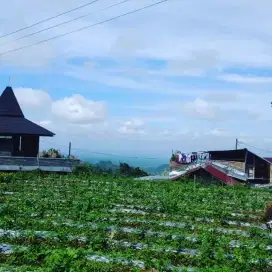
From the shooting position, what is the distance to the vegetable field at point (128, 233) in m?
7.88

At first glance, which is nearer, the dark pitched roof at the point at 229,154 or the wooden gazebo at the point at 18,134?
the wooden gazebo at the point at 18,134

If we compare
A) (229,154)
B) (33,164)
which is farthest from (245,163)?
(33,164)

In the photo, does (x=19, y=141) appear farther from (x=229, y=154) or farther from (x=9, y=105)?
(x=229, y=154)

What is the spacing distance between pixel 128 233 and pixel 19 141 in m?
25.4

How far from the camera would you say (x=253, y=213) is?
16.9 m

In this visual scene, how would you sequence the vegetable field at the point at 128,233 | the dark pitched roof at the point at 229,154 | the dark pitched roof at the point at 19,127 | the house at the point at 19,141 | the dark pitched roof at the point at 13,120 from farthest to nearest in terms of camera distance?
the dark pitched roof at the point at 229,154 < the dark pitched roof at the point at 13,120 < the dark pitched roof at the point at 19,127 < the house at the point at 19,141 < the vegetable field at the point at 128,233

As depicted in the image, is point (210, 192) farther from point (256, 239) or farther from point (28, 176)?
point (256, 239)

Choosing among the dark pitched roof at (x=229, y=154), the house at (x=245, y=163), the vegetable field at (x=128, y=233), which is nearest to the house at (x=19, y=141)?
the house at (x=245, y=163)

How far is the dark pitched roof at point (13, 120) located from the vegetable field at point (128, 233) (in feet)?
45.3

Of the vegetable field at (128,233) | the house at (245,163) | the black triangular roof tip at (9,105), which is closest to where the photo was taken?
the vegetable field at (128,233)

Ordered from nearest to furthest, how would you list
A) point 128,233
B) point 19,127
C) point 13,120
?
point 128,233
point 19,127
point 13,120

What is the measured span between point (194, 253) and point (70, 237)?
8.59 feet

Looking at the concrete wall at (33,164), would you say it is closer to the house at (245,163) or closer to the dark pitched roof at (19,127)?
the dark pitched roof at (19,127)

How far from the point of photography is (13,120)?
35406mm
